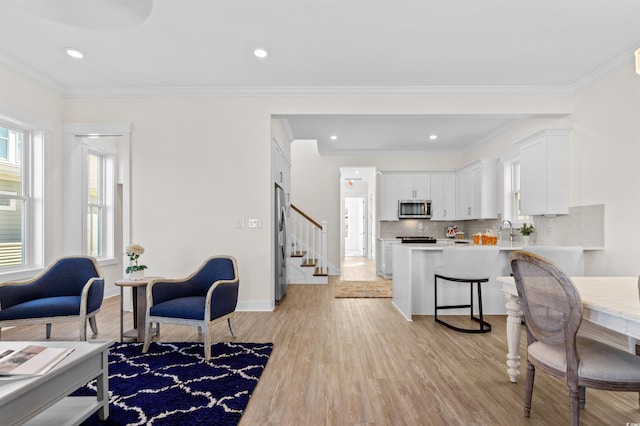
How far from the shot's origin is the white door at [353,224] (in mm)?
13320

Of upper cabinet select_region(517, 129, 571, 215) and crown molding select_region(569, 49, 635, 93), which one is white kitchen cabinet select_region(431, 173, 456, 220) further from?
crown molding select_region(569, 49, 635, 93)

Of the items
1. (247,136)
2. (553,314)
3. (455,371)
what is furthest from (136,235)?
(553,314)

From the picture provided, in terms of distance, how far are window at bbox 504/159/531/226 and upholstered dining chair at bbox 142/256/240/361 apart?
189 inches

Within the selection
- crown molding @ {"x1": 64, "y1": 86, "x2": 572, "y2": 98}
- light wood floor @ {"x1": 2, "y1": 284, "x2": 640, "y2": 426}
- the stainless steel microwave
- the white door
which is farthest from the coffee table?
the white door

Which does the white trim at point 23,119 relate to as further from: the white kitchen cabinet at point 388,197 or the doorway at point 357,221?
the doorway at point 357,221

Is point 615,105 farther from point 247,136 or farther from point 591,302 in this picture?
point 247,136

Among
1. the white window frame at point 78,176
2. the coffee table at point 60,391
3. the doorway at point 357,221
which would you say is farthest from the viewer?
the doorway at point 357,221

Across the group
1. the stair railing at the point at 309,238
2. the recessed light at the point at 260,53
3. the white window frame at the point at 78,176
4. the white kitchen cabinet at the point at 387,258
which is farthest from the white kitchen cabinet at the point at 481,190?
the white window frame at the point at 78,176

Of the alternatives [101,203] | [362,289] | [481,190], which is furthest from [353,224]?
[101,203]

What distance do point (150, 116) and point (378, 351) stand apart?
13.0 ft

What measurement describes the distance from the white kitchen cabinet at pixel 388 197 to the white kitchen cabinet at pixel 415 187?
5.2 inches

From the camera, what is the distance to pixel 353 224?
13.6m

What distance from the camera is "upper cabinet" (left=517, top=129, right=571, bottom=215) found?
4.38 metres

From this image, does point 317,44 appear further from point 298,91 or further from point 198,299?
point 198,299
